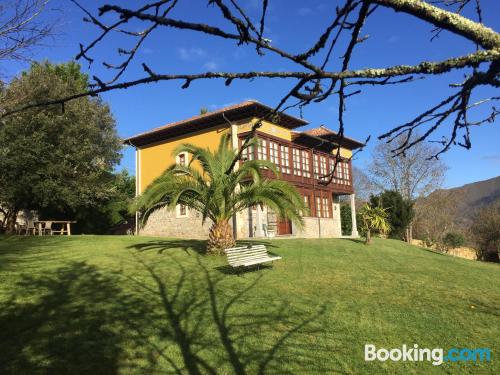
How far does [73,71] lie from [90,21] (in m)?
33.9

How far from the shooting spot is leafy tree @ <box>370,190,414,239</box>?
32.8m

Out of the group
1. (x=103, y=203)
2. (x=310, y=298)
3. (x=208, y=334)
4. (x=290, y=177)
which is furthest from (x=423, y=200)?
(x=208, y=334)

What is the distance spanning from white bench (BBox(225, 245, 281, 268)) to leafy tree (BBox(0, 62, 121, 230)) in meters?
14.5

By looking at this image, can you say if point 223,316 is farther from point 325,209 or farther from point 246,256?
point 325,209

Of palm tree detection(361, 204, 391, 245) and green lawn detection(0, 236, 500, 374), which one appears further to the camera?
palm tree detection(361, 204, 391, 245)

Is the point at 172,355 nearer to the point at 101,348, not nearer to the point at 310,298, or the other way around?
the point at 101,348

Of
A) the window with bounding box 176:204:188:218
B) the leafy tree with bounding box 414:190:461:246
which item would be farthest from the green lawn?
the leafy tree with bounding box 414:190:461:246

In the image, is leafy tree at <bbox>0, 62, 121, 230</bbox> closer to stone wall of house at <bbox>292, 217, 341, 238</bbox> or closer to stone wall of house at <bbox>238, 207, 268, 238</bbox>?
stone wall of house at <bbox>238, 207, 268, 238</bbox>

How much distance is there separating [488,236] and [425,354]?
2939 cm

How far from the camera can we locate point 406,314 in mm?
7973

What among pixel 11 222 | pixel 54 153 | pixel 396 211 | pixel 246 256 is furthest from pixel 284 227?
pixel 11 222

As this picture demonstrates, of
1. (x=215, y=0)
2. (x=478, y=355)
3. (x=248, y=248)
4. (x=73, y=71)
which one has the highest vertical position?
(x=73, y=71)

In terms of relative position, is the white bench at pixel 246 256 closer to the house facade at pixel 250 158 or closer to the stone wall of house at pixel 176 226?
the house facade at pixel 250 158

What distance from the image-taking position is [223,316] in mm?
7457
